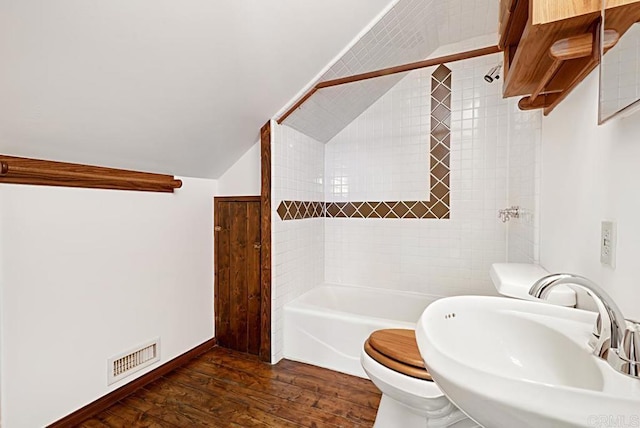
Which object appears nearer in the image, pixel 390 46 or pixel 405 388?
pixel 405 388

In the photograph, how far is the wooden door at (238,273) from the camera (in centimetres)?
252

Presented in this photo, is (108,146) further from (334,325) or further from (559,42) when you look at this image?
(559,42)

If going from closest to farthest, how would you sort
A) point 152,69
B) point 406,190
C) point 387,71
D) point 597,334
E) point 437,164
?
1. point 597,334
2. point 152,69
3. point 387,71
4. point 437,164
5. point 406,190

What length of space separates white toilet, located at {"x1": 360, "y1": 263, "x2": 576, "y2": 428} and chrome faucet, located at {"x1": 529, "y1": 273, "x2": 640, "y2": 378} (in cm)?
65

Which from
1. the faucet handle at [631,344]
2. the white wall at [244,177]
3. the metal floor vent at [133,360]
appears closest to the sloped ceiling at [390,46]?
the white wall at [244,177]

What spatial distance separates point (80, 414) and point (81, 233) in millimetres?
1006

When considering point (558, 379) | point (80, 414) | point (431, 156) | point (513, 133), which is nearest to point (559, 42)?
point (558, 379)

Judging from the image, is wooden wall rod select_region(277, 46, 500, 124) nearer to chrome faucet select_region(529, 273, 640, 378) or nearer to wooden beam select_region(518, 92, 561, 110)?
wooden beam select_region(518, 92, 561, 110)

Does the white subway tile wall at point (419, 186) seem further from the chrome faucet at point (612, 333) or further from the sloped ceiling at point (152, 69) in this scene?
the chrome faucet at point (612, 333)

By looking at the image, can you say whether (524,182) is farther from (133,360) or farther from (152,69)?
(133,360)

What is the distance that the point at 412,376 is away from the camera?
4.11 feet

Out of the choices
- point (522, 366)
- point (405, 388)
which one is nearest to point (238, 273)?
point (405, 388)

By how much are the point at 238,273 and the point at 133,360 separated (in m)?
0.90

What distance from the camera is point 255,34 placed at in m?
1.65
